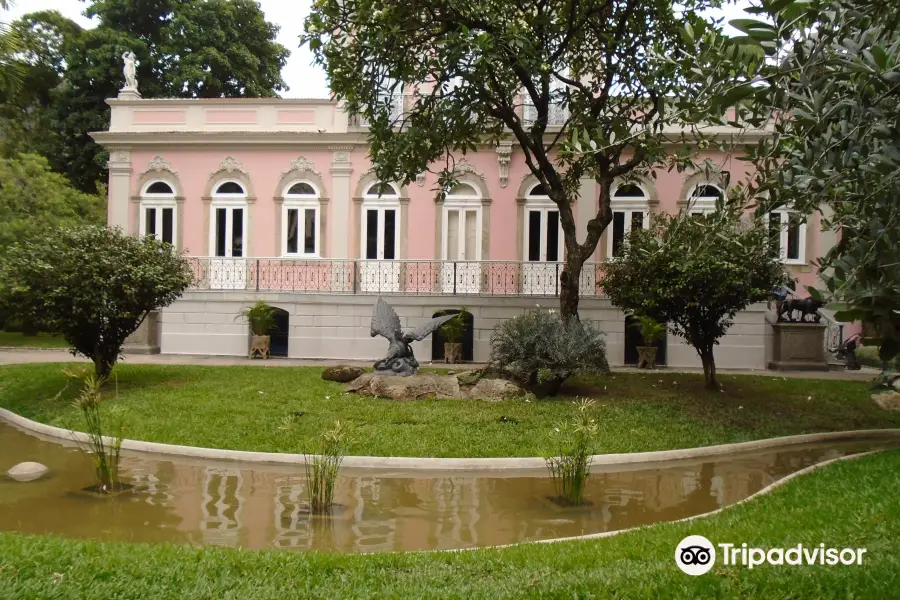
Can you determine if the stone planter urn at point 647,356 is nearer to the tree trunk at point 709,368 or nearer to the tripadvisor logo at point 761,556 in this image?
the tree trunk at point 709,368

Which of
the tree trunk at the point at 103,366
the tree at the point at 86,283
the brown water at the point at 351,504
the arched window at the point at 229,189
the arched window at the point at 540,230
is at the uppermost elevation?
the arched window at the point at 229,189

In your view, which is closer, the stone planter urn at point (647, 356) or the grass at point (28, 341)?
the stone planter urn at point (647, 356)

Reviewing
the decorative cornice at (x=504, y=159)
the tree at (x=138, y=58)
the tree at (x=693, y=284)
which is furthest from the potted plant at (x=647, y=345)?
the tree at (x=138, y=58)

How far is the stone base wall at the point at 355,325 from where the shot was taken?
17.5 metres

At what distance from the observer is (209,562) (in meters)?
4.73

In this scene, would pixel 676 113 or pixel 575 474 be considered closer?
pixel 676 113

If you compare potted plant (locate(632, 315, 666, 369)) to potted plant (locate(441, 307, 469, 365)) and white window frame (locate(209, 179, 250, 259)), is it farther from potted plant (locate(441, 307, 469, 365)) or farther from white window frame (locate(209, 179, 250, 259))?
white window frame (locate(209, 179, 250, 259))

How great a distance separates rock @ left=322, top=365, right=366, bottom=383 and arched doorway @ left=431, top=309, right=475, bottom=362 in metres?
4.53

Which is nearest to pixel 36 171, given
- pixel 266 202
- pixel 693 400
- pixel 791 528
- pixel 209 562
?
pixel 266 202

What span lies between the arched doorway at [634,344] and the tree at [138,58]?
60.9 ft

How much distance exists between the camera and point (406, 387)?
1207 cm

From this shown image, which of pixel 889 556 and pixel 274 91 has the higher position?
pixel 274 91

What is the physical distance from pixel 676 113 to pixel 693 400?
851 cm

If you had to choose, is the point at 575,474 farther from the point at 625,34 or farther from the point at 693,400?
the point at 625,34
